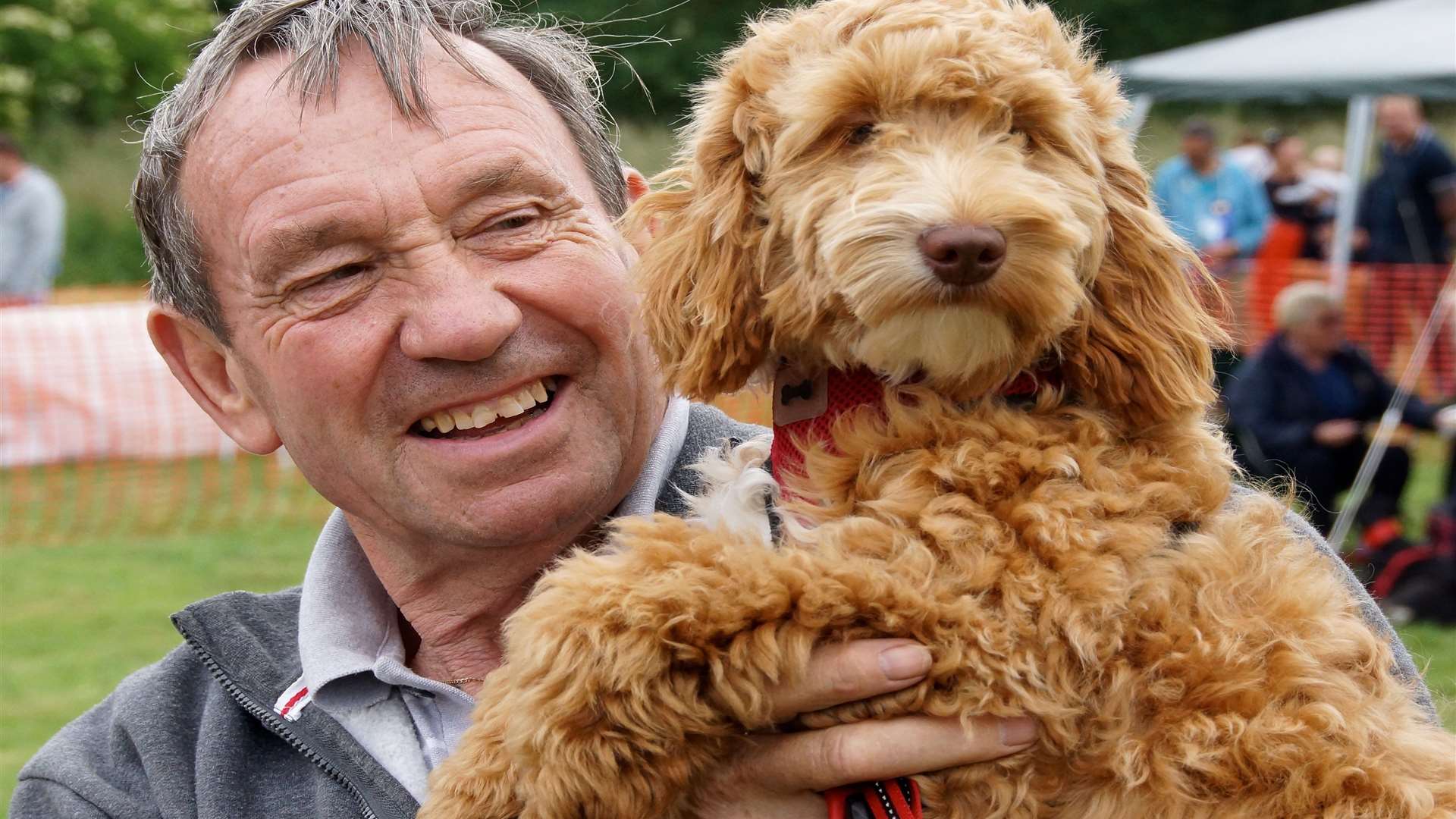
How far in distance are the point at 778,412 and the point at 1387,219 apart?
41.8 feet

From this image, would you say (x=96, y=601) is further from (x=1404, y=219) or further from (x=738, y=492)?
(x=1404, y=219)

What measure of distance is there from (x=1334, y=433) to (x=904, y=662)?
27.1 feet

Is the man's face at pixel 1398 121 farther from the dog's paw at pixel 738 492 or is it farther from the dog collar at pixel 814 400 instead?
the dog collar at pixel 814 400

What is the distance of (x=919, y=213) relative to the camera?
6.90 ft

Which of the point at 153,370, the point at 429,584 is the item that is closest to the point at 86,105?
the point at 153,370

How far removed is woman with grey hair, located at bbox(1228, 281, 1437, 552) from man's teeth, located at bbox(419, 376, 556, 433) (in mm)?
7579

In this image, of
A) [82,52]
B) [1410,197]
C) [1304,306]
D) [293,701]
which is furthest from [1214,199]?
[82,52]

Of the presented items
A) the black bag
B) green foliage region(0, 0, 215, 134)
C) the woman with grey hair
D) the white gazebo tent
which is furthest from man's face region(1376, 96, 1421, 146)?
green foliage region(0, 0, 215, 134)

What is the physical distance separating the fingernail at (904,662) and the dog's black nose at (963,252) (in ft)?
1.65

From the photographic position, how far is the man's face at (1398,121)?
13.2 meters

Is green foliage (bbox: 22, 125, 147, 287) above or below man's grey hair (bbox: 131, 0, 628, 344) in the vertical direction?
below

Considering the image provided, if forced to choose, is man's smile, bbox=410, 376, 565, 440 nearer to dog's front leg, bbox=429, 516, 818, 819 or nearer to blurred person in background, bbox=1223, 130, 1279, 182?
dog's front leg, bbox=429, 516, 818, 819

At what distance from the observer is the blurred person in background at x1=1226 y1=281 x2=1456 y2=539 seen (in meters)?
9.51

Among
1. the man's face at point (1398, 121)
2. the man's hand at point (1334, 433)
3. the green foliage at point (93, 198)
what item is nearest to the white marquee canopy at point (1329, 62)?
the man's face at point (1398, 121)
